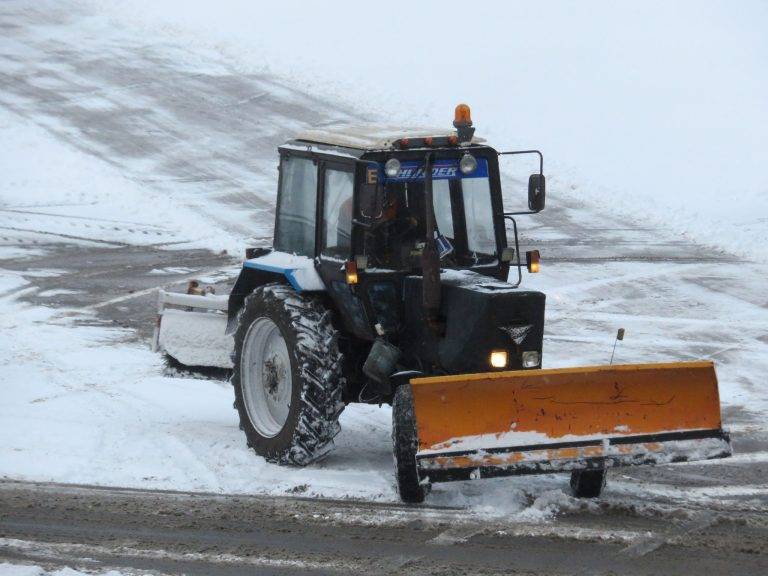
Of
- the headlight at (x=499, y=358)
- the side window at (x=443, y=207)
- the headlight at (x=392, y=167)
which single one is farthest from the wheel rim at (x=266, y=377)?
the headlight at (x=499, y=358)

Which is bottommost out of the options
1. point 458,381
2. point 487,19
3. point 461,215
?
point 458,381

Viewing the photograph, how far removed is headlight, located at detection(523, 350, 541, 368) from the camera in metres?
7.24

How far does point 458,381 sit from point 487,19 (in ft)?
95.5

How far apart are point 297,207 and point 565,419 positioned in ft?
8.47

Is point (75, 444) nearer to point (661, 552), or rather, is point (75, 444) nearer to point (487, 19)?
point (661, 552)

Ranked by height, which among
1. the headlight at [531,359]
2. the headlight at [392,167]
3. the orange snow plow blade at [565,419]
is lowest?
the orange snow plow blade at [565,419]

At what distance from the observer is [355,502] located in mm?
7199

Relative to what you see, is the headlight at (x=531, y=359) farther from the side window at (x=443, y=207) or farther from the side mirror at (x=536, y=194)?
the side window at (x=443, y=207)

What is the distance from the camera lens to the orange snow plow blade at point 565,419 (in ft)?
22.3

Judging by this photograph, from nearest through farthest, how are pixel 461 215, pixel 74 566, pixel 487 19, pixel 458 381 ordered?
pixel 74 566 → pixel 458 381 → pixel 461 215 → pixel 487 19

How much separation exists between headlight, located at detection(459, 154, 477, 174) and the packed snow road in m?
2.03

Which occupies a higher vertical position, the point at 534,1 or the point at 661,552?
the point at 534,1

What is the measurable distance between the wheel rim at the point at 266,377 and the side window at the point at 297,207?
2.04 feet

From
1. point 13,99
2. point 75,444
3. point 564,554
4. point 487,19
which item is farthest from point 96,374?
point 487,19
